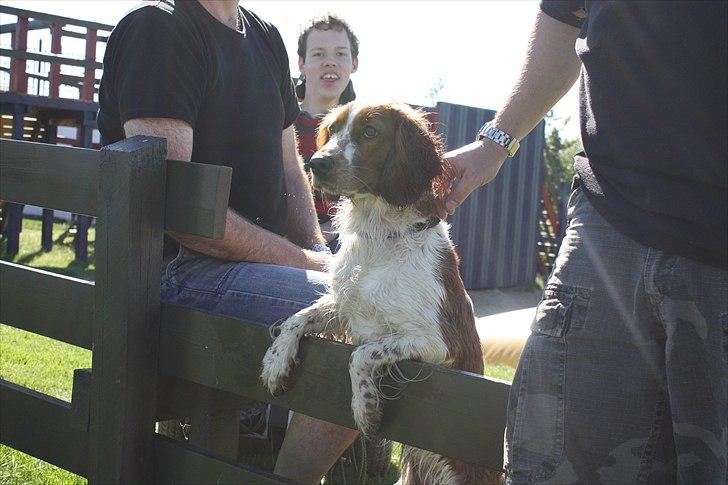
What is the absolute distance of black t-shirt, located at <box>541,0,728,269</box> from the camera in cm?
158

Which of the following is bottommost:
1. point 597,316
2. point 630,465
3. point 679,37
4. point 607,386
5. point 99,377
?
point 99,377

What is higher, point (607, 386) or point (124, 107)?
point (124, 107)

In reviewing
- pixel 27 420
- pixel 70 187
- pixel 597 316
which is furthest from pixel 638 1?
pixel 27 420

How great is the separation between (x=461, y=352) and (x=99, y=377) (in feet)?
4.01

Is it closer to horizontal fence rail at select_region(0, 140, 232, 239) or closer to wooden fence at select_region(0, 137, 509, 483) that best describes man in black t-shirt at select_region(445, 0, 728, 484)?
wooden fence at select_region(0, 137, 509, 483)

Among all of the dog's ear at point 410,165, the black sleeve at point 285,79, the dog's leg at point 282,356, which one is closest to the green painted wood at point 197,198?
the dog's leg at point 282,356

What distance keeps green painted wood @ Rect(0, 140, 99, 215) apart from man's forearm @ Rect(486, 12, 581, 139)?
1.34m

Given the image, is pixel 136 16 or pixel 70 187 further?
pixel 136 16

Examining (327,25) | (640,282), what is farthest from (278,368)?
(327,25)

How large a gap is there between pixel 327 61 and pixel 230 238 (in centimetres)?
315

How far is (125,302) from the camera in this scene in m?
2.47

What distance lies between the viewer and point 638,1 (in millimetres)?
1672

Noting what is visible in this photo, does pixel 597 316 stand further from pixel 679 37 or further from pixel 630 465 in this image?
pixel 679 37

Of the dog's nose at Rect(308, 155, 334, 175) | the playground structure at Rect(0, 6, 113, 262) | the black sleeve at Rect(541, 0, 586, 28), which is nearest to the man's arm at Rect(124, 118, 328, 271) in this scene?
the dog's nose at Rect(308, 155, 334, 175)
